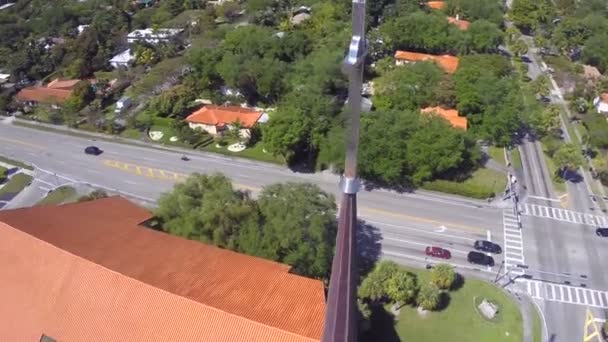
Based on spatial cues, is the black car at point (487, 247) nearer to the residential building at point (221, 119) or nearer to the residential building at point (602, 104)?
the residential building at point (221, 119)

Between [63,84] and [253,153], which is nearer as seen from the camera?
[253,153]

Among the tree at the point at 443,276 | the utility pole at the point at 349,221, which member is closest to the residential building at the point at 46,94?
the tree at the point at 443,276

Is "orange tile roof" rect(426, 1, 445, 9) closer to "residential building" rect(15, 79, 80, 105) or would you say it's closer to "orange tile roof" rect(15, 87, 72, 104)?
"residential building" rect(15, 79, 80, 105)

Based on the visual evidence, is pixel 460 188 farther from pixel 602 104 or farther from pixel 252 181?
pixel 602 104

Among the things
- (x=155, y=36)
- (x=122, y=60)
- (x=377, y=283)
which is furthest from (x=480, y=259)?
(x=155, y=36)

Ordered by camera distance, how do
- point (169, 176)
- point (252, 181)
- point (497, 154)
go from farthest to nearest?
point (497, 154)
point (169, 176)
point (252, 181)

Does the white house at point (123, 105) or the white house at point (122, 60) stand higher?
the white house at point (122, 60)
